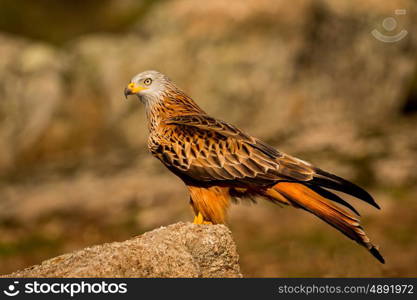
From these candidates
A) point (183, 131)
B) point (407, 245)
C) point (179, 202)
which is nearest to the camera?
point (183, 131)

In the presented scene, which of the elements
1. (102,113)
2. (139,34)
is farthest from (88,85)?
(139,34)

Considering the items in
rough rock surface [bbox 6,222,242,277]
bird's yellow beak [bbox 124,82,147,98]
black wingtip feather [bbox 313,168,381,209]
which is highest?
bird's yellow beak [bbox 124,82,147,98]

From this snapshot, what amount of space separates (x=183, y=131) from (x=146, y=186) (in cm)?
1008

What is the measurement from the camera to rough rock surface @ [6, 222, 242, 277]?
23.6 ft

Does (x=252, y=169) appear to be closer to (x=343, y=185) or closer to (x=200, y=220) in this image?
(x=200, y=220)

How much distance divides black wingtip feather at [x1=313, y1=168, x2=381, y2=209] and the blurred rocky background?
1059cm

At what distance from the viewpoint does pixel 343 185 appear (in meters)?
8.05

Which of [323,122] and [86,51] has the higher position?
[86,51]

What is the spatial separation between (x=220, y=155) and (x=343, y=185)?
187 cm

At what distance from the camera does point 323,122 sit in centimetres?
2288

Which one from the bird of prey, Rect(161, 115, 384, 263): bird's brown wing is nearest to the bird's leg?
the bird of prey

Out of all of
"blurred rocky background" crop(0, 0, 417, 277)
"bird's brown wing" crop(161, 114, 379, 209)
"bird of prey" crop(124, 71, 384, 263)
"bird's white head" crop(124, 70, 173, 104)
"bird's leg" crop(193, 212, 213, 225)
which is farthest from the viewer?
"blurred rocky background" crop(0, 0, 417, 277)

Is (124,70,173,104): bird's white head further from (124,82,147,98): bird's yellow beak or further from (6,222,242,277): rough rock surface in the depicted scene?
(6,222,242,277): rough rock surface

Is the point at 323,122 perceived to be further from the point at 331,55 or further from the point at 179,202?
the point at 179,202
